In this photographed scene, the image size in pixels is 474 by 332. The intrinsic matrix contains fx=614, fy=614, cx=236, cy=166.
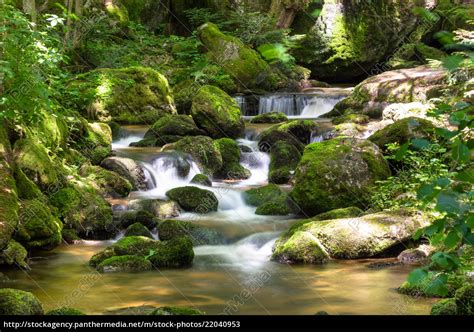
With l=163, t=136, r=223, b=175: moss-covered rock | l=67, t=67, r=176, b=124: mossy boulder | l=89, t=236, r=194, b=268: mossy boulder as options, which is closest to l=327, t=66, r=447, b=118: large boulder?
l=163, t=136, r=223, b=175: moss-covered rock

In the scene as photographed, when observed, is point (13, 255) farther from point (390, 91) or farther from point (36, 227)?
point (390, 91)

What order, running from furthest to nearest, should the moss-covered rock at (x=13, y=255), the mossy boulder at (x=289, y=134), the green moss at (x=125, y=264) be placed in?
the mossy boulder at (x=289, y=134) → the green moss at (x=125, y=264) → the moss-covered rock at (x=13, y=255)

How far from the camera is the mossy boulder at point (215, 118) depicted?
14.8 m

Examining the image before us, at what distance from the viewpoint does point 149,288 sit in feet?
22.5

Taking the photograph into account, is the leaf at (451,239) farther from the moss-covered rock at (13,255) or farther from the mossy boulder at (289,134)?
the mossy boulder at (289,134)

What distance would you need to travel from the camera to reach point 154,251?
313 inches

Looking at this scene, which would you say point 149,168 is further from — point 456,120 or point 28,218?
point 456,120

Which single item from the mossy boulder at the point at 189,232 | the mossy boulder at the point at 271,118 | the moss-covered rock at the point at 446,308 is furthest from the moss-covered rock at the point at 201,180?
the moss-covered rock at the point at 446,308

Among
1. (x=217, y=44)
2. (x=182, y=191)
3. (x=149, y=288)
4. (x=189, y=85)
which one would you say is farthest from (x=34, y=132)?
(x=217, y=44)

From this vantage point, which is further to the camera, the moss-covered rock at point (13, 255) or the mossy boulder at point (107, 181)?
the mossy boulder at point (107, 181)

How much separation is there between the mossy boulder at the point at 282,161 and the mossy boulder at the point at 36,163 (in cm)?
470

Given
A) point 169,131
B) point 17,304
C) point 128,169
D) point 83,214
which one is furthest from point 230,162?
point 17,304

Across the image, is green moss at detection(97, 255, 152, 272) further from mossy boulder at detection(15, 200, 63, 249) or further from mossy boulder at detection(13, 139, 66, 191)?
mossy boulder at detection(13, 139, 66, 191)

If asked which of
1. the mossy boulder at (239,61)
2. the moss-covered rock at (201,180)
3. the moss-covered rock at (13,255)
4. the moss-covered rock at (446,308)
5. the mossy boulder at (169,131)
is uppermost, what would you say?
the mossy boulder at (239,61)
